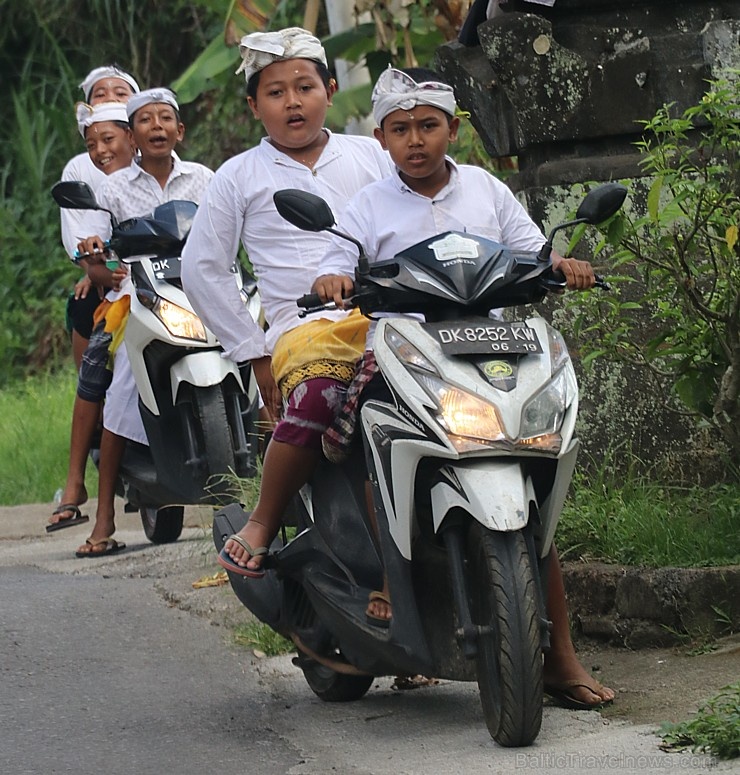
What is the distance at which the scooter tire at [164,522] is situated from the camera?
8547 millimetres

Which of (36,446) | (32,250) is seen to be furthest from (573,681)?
(32,250)

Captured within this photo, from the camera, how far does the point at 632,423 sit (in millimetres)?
6336

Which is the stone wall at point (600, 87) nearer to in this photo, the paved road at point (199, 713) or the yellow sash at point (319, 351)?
the paved road at point (199, 713)

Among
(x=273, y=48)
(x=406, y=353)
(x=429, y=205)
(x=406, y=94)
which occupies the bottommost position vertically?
(x=406, y=353)

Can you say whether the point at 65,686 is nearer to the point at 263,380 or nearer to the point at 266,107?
the point at 263,380

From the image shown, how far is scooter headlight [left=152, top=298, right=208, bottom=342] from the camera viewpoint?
7691mm

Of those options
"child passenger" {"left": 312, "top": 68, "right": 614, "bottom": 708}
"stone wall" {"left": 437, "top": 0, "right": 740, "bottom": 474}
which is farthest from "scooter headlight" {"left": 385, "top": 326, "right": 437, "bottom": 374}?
"stone wall" {"left": 437, "top": 0, "right": 740, "bottom": 474}

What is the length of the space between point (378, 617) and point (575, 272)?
105 cm

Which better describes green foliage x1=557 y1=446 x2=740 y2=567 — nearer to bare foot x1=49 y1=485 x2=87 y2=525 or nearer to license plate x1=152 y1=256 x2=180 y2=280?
license plate x1=152 y1=256 x2=180 y2=280

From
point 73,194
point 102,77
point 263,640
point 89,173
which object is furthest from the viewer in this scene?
point 102,77

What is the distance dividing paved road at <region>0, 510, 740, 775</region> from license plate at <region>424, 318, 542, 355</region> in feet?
3.27

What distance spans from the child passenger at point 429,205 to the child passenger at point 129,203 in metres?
3.01

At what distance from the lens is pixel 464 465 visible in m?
4.24

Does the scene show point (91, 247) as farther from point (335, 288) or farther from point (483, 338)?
point (483, 338)
